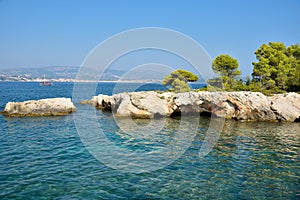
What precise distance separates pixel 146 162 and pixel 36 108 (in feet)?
78.3

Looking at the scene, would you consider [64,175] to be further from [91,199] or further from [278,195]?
[278,195]

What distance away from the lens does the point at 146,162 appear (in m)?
15.4

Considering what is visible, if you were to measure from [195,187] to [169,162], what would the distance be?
3780 mm

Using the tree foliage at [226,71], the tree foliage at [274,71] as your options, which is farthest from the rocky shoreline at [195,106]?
the tree foliage at [226,71]

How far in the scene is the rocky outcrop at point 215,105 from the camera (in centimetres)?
3134

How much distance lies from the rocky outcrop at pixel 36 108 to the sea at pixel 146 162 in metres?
6.25

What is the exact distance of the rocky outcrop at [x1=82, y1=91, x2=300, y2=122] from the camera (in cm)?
3134

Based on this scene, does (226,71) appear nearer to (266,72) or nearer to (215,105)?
(266,72)

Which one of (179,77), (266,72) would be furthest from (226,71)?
(179,77)

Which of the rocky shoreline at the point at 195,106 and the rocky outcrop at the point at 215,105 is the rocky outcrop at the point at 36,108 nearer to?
the rocky shoreline at the point at 195,106

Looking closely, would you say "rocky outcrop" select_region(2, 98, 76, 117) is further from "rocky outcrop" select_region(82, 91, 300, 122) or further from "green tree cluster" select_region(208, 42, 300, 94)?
"green tree cluster" select_region(208, 42, 300, 94)

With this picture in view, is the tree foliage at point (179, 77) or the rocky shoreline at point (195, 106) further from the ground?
the tree foliage at point (179, 77)

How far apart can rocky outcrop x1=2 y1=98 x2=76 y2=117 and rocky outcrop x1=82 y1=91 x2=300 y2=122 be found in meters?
8.34

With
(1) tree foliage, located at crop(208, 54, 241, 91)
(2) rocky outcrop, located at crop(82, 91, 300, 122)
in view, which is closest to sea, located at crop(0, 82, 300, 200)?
(2) rocky outcrop, located at crop(82, 91, 300, 122)
